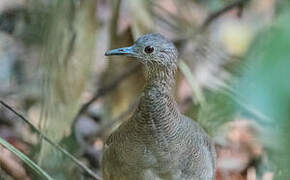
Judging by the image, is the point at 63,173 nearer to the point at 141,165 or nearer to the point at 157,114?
the point at 141,165

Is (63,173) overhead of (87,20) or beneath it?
beneath

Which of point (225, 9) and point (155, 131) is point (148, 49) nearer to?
point (155, 131)

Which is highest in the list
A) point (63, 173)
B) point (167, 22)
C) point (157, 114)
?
point (167, 22)

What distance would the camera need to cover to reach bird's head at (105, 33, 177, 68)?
2.96 meters

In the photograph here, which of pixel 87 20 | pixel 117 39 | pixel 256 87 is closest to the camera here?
pixel 256 87

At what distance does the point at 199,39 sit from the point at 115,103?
109 cm

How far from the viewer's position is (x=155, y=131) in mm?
2982

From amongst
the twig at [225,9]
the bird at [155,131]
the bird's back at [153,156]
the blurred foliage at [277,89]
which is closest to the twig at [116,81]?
the twig at [225,9]

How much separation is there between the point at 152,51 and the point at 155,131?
1.59 ft

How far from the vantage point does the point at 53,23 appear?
2719mm

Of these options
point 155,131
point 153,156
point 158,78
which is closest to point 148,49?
point 158,78

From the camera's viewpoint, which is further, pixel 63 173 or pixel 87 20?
pixel 87 20

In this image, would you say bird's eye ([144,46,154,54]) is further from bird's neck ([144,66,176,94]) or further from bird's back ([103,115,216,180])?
bird's back ([103,115,216,180])

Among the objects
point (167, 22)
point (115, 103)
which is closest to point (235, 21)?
point (167, 22)
